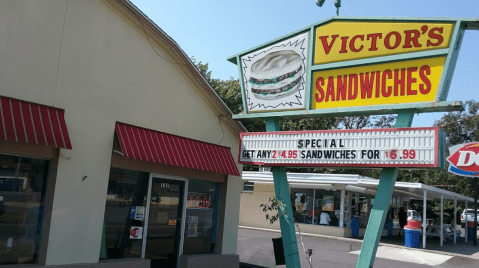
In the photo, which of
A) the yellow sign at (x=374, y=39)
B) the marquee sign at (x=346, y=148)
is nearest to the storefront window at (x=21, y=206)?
the marquee sign at (x=346, y=148)

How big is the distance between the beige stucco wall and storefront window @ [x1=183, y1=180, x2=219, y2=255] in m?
1.75

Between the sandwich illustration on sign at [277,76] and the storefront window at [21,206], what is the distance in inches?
A: 189

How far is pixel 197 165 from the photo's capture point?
379 inches

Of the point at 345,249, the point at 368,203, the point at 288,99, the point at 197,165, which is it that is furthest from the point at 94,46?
the point at 368,203

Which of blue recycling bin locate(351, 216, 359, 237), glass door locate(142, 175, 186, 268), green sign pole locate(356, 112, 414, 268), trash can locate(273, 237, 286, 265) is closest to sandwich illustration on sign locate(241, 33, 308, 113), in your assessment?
green sign pole locate(356, 112, 414, 268)

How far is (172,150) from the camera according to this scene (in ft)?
30.4

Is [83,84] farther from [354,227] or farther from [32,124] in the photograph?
[354,227]

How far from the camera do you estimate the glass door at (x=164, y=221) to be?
9.34m

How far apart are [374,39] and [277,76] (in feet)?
7.60

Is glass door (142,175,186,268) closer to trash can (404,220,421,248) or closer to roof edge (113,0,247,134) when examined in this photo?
roof edge (113,0,247,134)

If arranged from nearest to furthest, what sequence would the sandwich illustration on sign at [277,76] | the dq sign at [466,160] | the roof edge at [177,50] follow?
the roof edge at [177,50]
the sandwich illustration on sign at [277,76]
the dq sign at [466,160]

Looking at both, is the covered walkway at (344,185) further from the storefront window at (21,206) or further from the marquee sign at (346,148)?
the storefront window at (21,206)

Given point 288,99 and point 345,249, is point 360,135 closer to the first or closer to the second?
point 288,99

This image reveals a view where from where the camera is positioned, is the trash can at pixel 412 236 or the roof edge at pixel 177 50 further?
the trash can at pixel 412 236
